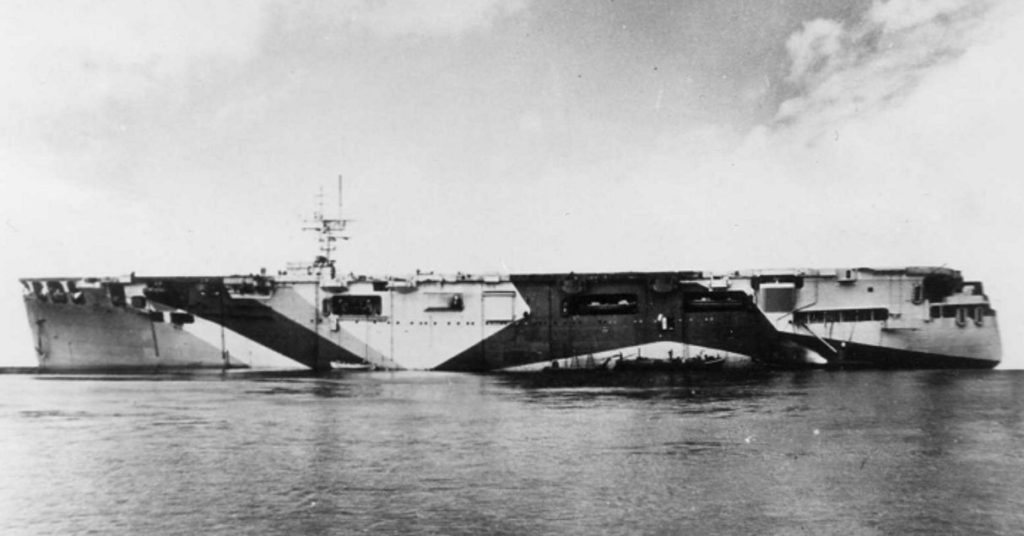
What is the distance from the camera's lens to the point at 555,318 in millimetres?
24531

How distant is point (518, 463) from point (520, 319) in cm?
1486

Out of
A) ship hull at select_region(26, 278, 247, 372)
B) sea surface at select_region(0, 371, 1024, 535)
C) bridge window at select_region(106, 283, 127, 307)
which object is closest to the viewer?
sea surface at select_region(0, 371, 1024, 535)

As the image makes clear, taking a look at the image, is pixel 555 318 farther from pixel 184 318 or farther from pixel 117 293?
pixel 117 293

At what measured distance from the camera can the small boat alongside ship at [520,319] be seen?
23562 mm

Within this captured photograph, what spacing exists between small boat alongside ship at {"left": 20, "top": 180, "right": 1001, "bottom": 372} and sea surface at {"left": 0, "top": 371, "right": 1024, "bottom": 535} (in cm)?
623

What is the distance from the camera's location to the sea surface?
7.36 metres

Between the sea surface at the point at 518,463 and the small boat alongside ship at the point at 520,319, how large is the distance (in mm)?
6226

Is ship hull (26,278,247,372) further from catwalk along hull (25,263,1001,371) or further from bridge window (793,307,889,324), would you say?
bridge window (793,307,889,324)

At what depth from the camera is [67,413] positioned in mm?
15078

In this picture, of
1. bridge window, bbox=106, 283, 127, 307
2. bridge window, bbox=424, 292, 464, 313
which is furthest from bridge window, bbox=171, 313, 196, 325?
bridge window, bbox=424, 292, 464, 313

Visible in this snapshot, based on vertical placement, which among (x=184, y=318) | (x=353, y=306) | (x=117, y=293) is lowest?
(x=184, y=318)

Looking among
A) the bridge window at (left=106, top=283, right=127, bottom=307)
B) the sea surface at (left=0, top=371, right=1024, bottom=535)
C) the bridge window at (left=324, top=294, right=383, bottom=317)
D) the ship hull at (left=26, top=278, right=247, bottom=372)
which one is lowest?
the sea surface at (left=0, top=371, right=1024, bottom=535)

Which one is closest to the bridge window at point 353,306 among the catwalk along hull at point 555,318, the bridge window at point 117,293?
the catwalk along hull at point 555,318

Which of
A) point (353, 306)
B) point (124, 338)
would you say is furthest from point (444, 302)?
point (124, 338)
